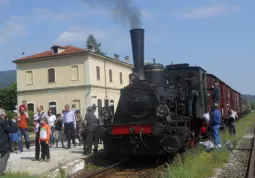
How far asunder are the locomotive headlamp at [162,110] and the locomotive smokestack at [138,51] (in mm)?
1422

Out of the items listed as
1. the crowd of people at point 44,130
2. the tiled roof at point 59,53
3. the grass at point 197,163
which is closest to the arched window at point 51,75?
the tiled roof at point 59,53

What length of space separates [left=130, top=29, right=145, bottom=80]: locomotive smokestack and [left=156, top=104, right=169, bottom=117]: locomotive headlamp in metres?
1.42

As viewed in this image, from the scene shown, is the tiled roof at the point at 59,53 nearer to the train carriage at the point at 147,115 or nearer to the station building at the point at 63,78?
the station building at the point at 63,78

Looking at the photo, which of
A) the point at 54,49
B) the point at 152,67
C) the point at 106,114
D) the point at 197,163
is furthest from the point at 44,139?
the point at 54,49

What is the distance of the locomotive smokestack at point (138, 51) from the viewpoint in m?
11.4

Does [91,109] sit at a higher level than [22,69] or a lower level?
lower

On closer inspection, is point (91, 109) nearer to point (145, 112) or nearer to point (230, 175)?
point (145, 112)

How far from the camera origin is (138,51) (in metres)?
11.4

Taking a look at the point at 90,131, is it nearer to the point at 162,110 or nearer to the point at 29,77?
the point at 162,110

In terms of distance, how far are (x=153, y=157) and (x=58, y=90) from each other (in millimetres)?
29824

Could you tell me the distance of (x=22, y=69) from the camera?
143 feet

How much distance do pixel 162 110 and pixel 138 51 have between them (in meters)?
2.17

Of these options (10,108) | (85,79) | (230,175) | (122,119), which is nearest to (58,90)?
(85,79)

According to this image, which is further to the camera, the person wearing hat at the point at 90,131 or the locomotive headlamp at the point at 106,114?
the person wearing hat at the point at 90,131
